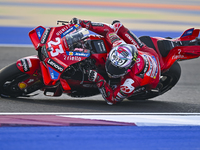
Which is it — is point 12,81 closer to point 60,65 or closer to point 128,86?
point 60,65

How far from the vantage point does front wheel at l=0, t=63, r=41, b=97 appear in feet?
13.9

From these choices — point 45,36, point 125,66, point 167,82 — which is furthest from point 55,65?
point 167,82

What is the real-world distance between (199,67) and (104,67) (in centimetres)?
511

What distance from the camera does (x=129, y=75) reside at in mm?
4359

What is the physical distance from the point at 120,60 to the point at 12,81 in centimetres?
146

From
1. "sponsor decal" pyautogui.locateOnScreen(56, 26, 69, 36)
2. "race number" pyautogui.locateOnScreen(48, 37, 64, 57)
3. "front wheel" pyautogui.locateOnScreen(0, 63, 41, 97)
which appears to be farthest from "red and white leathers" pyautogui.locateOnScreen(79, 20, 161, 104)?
"front wheel" pyautogui.locateOnScreen(0, 63, 41, 97)

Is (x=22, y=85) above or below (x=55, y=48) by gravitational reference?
below

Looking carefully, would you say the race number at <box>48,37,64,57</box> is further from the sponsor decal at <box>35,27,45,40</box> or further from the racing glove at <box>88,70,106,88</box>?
the racing glove at <box>88,70,106,88</box>

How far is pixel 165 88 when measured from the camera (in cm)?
503

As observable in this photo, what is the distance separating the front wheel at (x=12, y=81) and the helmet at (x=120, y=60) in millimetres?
1012

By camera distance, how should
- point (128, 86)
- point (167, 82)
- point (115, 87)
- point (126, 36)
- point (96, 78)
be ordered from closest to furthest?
point (96, 78)
point (128, 86)
point (115, 87)
point (126, 36)
point (167, 82)

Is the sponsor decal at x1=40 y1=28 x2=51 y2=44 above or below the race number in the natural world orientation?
above

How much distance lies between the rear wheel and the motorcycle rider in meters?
0.36

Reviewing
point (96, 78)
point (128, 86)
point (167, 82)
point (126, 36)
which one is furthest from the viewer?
point (167, 82)
